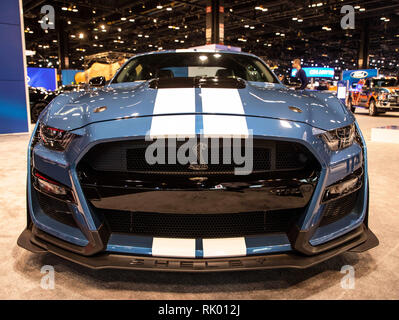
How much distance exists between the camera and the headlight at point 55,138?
1.36m

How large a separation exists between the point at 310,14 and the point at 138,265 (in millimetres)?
20315

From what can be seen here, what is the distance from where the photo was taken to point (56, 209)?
1397 millimetres

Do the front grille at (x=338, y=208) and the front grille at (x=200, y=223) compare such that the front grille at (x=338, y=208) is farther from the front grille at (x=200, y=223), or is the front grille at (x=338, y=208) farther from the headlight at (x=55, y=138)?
the headlight at (x=55, y=138)

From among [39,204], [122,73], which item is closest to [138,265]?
[39,204]

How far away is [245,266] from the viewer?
125 cm

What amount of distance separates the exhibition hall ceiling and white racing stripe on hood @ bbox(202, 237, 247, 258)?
15.2m

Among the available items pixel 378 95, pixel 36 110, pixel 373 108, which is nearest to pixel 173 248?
pixel 36 110

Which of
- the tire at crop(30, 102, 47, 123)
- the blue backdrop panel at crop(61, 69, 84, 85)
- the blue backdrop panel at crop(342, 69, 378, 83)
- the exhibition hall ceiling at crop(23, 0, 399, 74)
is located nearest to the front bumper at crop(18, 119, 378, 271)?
the tire at crop(30, 102, 47, 123)

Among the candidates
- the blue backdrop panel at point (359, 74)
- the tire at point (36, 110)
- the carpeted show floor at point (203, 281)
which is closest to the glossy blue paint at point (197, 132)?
the carpeted show floor at point (203, 281)

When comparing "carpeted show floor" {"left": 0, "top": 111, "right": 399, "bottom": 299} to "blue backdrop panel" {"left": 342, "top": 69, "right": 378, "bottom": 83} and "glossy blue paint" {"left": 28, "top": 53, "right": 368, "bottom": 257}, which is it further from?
"blue backdrop panel" {"left": 342, "top": 69, "right": 378, "bottom": 83}

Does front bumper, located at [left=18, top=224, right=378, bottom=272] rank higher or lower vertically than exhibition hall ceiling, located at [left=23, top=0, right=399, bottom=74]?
lower

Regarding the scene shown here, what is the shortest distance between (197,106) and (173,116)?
130mm

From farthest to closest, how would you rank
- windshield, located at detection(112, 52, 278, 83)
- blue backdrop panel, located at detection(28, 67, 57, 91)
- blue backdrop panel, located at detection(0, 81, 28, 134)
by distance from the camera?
blue backdrop panel, located at detection(28, 67, 57, 91), blue backdrop panel, located at detection(0, 81, 28, 134), windshield, located at detection(112, 52, 278, 83)

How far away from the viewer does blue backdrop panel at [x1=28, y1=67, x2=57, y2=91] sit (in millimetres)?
18672
